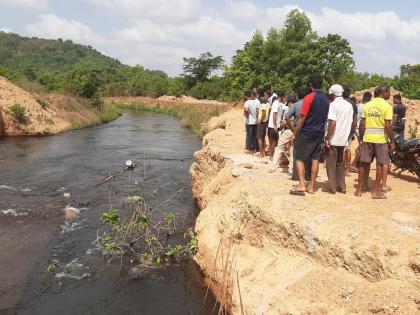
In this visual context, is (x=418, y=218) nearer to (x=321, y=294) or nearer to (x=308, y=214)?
(x=308, y=214)

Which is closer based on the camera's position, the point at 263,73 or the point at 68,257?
the point at 68,257

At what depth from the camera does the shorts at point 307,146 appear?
263 inches

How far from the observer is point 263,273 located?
5820 millimetres

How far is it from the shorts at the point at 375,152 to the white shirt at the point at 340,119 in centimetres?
38

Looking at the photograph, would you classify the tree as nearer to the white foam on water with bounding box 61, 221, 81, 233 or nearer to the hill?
the hill

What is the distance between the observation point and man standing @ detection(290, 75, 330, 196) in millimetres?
6531

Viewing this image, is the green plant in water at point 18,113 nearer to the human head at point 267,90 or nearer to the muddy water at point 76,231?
the muddy water at point 76,231

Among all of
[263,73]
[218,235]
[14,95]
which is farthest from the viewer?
[263,73]

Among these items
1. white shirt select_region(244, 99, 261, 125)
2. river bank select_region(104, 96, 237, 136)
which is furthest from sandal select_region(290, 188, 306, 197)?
river bank select_region(104, 96, 237, 136)

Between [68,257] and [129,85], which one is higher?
[129,85]

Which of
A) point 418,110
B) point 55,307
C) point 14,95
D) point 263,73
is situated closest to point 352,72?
point 263,73

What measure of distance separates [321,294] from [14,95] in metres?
24.8

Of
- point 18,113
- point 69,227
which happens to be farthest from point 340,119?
point 18,113

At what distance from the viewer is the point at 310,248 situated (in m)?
5.49
